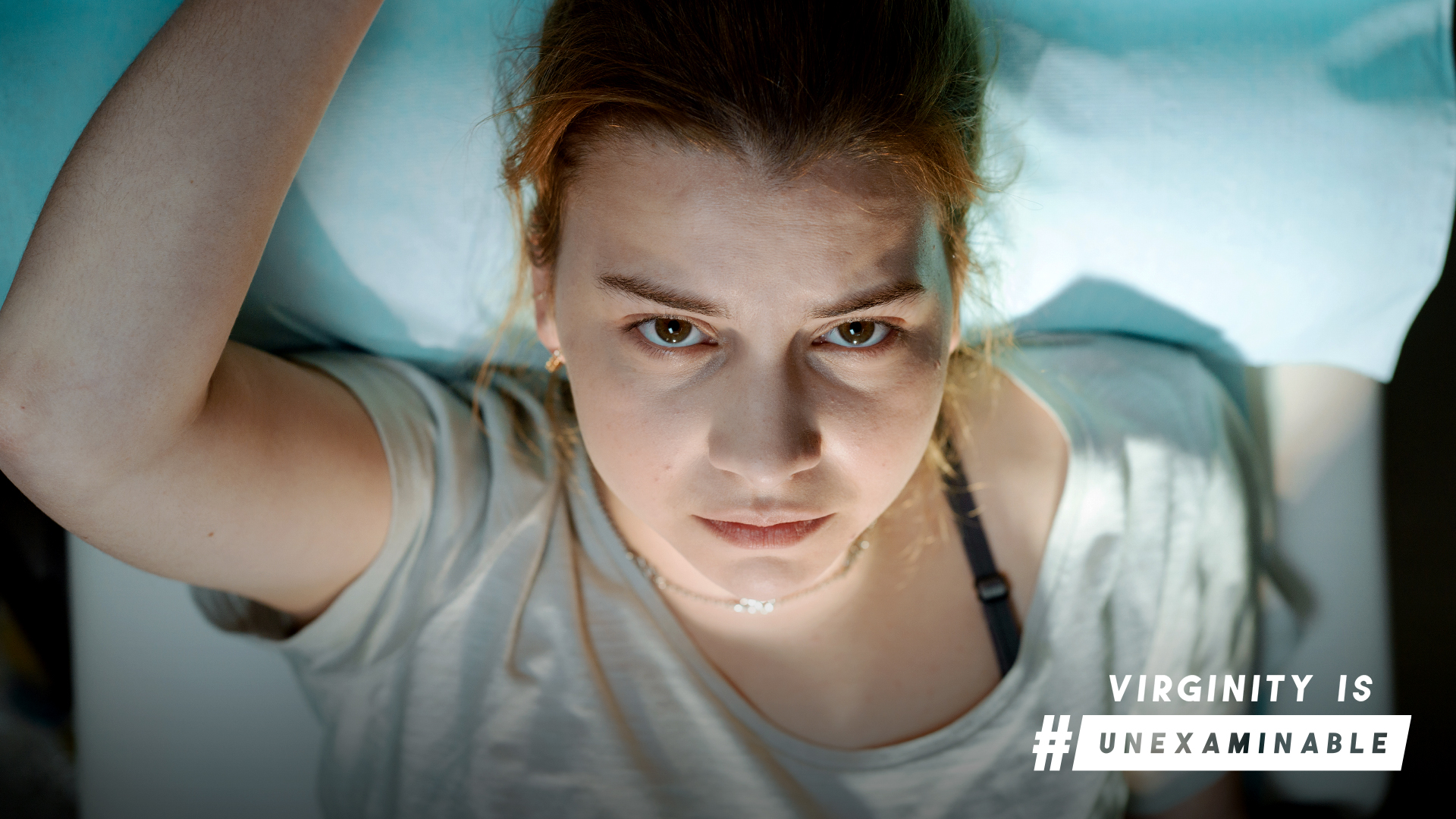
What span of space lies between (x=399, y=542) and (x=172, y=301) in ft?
1.04

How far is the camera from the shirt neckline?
914 mm

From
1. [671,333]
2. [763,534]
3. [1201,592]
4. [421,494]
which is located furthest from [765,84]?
[1201,592]

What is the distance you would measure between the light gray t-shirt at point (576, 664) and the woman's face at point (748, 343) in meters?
0.20

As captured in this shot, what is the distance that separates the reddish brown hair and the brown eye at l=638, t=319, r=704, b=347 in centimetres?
14

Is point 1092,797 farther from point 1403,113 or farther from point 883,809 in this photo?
point 1403,113

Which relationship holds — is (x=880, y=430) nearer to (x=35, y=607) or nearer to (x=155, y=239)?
(x=155, y=239)

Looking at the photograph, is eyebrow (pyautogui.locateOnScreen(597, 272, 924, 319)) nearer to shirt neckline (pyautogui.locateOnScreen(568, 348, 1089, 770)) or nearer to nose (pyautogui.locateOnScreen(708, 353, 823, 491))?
nose (pyautogui.locateOnScreen(708, 353, 823, 491))

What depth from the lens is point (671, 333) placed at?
74 cm

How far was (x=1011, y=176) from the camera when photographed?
99 centimetres

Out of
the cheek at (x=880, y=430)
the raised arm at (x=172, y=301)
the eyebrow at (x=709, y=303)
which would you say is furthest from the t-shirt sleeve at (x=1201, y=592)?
the raised arm at (x=172, y=301)

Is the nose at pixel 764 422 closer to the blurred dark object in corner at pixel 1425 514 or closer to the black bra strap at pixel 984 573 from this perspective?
the black bra strap at pixel 984 573

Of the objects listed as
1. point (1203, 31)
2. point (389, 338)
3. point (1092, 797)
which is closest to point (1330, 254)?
point (1203, 31)

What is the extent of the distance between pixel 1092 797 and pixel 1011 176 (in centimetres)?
73

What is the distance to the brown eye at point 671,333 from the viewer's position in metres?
0.73
